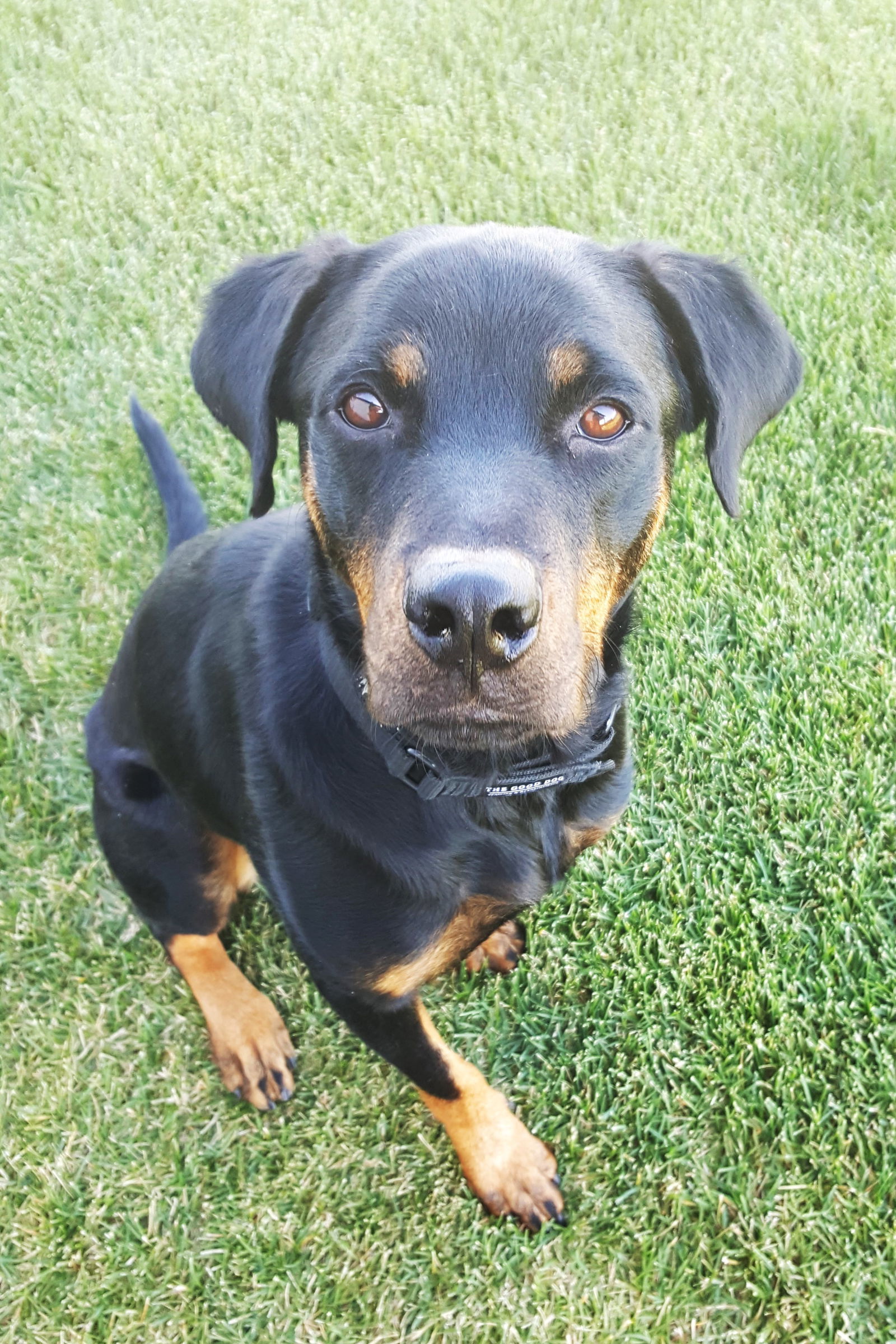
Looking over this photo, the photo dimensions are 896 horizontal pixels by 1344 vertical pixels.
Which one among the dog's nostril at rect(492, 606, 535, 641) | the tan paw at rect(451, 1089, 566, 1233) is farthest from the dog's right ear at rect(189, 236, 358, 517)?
the tan paw at rect(451, 1089, 566, 1233)

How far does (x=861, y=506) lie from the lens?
11.5ft

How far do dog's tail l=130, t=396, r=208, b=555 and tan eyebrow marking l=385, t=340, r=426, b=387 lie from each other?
1.39 metres

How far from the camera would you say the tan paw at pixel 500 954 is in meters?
2.78

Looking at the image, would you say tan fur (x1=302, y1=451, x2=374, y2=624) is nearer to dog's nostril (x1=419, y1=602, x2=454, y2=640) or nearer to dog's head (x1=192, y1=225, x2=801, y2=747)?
dog's head (x1=192, y1=225, x2=801, y2=747)

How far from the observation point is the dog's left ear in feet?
6.39

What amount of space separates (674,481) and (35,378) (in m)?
2.82

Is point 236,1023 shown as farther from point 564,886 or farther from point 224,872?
point 564,886

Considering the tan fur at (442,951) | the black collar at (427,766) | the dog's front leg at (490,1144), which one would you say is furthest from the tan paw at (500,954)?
the black collar at (427,766)

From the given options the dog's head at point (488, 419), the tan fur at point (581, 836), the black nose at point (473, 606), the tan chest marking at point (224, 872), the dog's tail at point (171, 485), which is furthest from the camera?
the dog's tail at point (171, 485)

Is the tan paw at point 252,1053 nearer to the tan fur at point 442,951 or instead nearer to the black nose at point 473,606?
the tan fur at point 442,951

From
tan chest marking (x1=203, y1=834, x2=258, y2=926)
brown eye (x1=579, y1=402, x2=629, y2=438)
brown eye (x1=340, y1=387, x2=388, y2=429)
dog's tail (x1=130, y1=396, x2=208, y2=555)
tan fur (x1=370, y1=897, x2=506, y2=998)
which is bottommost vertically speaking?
tan chest marking (x1=203, y1=834, x2=258, y2=926)

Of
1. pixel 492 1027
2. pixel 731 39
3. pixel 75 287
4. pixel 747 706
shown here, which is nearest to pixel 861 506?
pixel 747 706

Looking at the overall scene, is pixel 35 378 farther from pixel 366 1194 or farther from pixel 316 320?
pixel 366 1194

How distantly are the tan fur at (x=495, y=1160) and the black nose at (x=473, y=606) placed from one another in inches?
50.2
